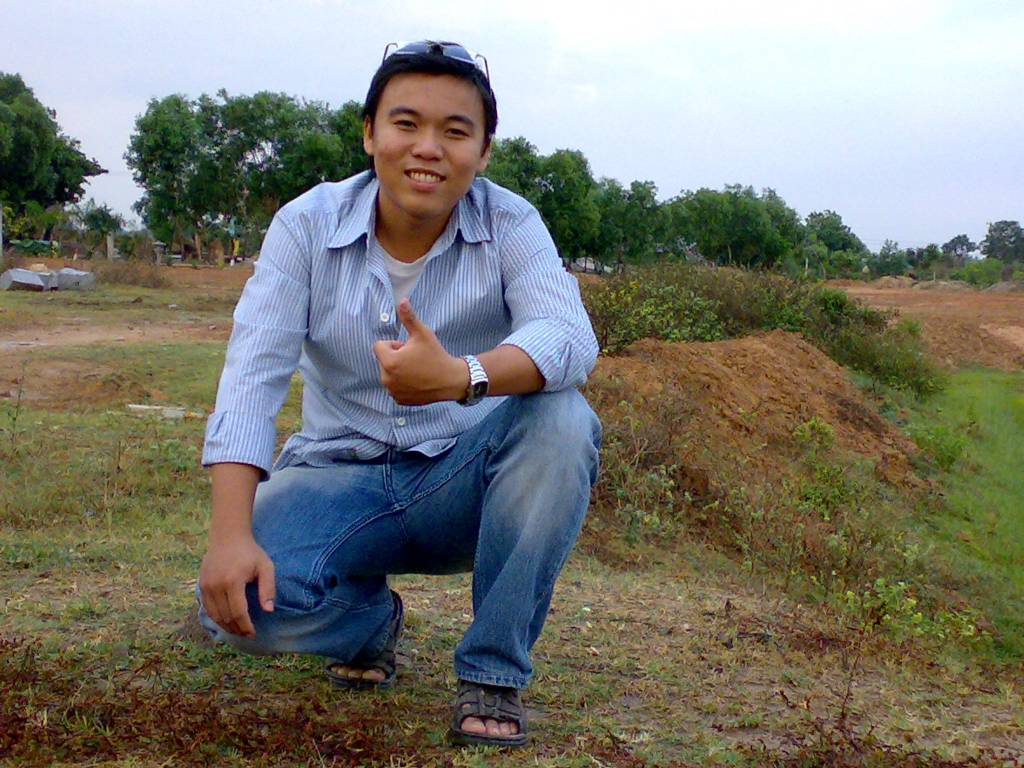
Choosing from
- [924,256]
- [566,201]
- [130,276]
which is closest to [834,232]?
[924,256]

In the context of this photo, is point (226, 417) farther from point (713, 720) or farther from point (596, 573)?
point (596, 573)

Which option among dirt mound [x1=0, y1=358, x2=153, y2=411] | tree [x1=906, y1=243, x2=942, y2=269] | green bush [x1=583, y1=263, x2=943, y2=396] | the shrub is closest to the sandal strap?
dirt mound [x1=0, y1=358, x2=153, y2=411]

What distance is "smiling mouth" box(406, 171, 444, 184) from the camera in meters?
2.44

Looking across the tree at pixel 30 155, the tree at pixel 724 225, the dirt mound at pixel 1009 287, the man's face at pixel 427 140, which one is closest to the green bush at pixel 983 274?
the dirt mound at pixel 1009 287

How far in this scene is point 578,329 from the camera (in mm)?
2393

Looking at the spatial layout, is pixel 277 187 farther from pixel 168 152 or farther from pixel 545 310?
pixel 545 310

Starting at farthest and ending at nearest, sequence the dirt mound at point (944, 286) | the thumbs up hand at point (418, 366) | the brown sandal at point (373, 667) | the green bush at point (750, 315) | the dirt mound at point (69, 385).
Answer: the dirt mound at point (944, 286) < the green bush at point (750, 315) < the dirt mound at point (69, 385) < the brown sandal at point (373, 667) < the thumbs up hand at point (418, 366)

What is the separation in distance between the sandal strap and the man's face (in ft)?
3.27

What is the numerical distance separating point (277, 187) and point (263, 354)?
2839cm

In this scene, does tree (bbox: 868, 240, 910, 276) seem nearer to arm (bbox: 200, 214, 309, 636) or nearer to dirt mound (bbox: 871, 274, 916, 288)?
dirt mound (bbox: 871, 274, 916, 288)

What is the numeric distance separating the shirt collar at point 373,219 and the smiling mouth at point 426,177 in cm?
12

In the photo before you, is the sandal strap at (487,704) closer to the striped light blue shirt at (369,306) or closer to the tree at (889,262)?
the striped light blue shirt at (369,306)

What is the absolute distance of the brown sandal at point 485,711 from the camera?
2330 mm

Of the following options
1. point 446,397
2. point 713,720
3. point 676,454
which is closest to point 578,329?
point 446,397
